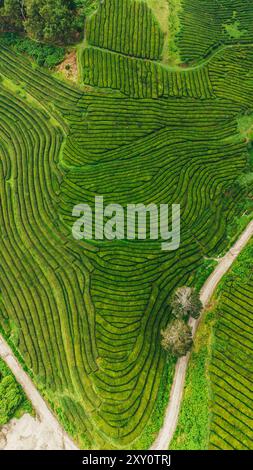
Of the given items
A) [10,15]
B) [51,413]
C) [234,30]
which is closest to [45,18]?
[10,15]

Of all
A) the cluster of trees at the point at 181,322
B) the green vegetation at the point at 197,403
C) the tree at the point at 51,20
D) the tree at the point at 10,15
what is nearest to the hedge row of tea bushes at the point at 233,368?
the green vegetation at the point at 197,403

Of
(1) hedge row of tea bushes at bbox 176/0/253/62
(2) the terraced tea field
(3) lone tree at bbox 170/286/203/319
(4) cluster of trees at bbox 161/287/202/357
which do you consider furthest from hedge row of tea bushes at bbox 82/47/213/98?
(4) cluster of trees at bbox 161/287/202/357

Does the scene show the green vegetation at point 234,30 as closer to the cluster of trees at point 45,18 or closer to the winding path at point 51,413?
the cluster of trees at point 45,18

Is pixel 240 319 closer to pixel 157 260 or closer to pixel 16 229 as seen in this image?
pixel 157 260

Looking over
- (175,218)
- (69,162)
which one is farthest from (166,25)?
(175,218)

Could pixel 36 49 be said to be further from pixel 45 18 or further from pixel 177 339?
pixel 177 339

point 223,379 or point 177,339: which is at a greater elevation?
point 177,339

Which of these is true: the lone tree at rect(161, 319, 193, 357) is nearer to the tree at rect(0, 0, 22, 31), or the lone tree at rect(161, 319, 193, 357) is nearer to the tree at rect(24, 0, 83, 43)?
the tree at rect(24, 0, 83, 43)
